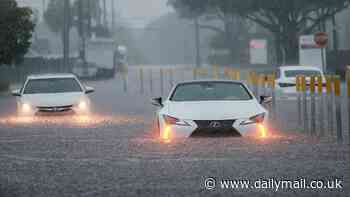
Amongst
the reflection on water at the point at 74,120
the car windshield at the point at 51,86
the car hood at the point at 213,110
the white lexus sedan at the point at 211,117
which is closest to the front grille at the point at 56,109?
the reflection on water at the point at 74,120

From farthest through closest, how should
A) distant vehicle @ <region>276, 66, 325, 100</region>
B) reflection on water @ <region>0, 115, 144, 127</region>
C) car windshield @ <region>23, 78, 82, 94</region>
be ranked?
distant vehicle @ <region>276, 66, 325, 100</region>, car windshield @ <region>23, 78, 82, 94</region>, reflection on water @ <region>0, 115, 144, 127</region>

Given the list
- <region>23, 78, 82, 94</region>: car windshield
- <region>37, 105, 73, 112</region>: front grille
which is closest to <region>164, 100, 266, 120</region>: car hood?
<region>37, 105, 73, 112</region>: front grille

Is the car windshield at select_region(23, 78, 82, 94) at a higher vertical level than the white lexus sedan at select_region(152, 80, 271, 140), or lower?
higher

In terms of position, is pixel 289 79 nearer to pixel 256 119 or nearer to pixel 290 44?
pixel 256 119

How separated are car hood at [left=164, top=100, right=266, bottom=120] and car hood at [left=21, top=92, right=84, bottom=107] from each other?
9.70 m

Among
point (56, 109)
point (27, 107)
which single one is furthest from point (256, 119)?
point (27, 107)

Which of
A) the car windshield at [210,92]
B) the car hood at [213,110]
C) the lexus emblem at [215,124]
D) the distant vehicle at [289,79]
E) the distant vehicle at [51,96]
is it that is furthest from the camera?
the distant vehicle at [289,79]

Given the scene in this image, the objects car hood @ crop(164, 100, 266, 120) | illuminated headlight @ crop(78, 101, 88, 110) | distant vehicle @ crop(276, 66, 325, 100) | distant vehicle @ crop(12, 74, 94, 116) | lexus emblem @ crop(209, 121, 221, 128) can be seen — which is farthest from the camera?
distant vehicle @ crop(276, 66, 325, 100)

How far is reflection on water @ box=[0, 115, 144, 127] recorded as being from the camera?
992 inches

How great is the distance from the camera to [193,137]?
1789 centimetres

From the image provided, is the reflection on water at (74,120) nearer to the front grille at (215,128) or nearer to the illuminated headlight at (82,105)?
the illuminated headlight at (82,105)

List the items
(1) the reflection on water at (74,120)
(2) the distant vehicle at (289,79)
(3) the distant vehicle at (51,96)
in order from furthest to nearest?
(2) the distant vehicle at (289,79) < (3) the distant vehicle at (51,96) < (1) the reflection on water at (74,120)

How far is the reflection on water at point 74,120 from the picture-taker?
2519 cm

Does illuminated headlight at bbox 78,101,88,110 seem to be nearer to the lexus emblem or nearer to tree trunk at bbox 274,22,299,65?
the lexus emblem
